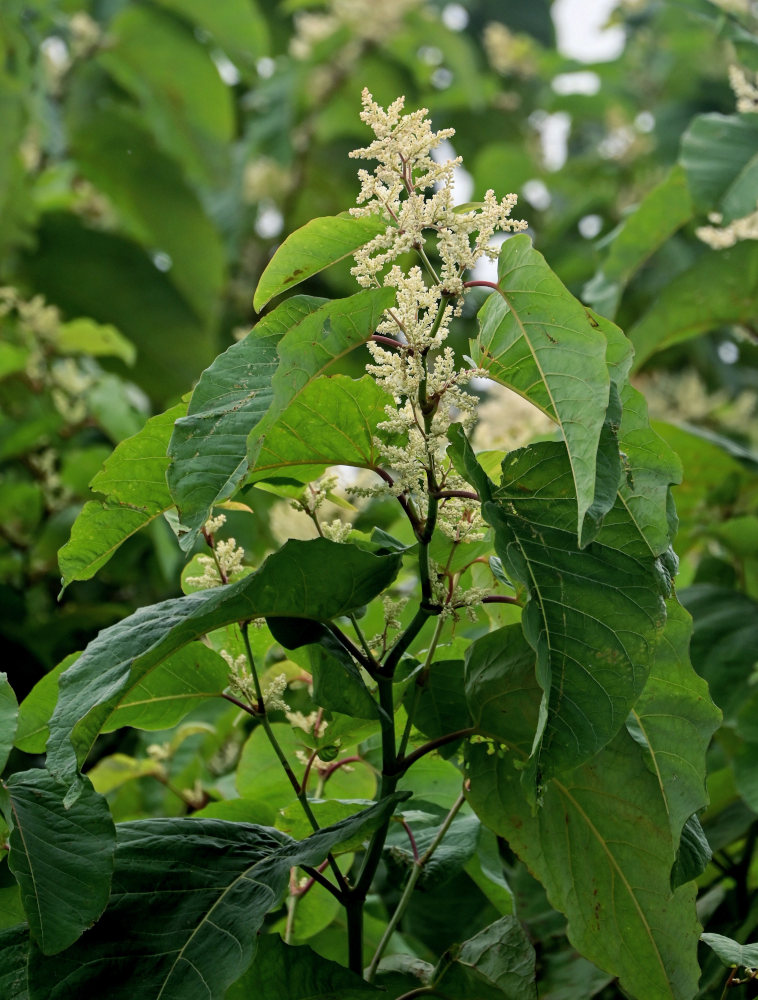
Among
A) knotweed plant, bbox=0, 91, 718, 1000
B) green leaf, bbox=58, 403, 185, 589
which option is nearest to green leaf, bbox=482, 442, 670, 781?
knotweed plant, bbox=0, 91, 718, 1000

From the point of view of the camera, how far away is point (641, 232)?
5.06ft

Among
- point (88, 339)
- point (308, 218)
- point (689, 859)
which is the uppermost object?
point (689, 859)

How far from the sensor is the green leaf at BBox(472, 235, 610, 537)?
58 centimetres

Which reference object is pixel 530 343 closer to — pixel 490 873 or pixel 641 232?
pixel 490 873

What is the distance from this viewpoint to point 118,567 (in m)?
1.81

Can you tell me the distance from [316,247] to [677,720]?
38 centimetres

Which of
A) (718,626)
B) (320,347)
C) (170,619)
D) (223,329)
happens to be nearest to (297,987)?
A: (170,619)

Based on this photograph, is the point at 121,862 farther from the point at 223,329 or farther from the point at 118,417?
the point at 223,329

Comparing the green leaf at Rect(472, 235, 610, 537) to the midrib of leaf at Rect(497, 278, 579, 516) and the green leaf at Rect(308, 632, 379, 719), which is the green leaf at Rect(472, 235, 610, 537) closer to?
the midrib of leaf at Rect(497, 278, 579, 516)

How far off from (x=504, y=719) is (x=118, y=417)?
45.3 inches

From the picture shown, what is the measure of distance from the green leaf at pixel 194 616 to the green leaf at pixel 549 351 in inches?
5.5

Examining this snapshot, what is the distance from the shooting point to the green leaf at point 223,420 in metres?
0.62

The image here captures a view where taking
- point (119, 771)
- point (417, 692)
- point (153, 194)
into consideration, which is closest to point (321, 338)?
point (417, 692)

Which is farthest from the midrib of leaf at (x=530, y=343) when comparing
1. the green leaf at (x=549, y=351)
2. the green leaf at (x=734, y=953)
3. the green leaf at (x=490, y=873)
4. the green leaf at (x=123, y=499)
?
the green leaf at (x=490, y=873)
